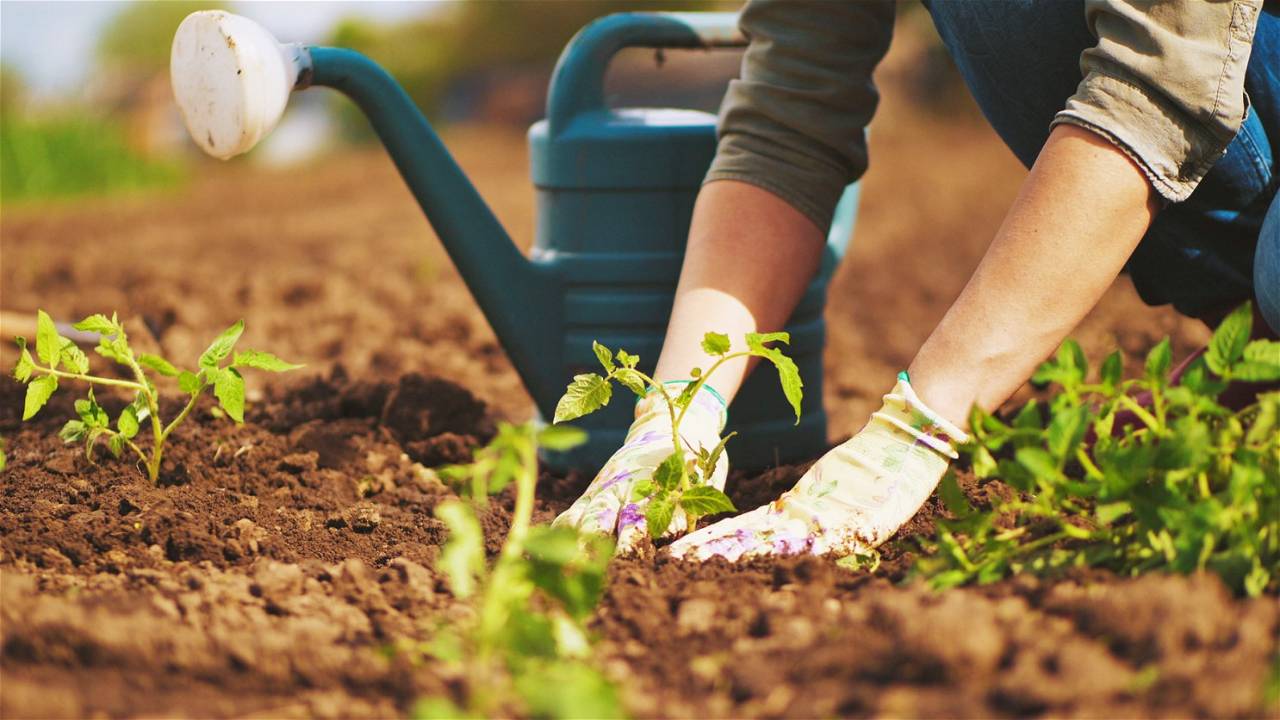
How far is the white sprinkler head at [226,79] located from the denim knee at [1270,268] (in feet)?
3.92

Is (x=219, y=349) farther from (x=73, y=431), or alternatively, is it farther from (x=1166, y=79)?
(x=1166, y=79)

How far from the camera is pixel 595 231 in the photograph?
191cm

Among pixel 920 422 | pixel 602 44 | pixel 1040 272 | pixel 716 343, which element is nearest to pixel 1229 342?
pixel 1040 272

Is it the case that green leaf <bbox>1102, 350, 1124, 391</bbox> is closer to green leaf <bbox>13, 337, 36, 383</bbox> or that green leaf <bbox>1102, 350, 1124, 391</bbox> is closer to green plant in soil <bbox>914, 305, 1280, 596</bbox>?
green plant in soil <bbox>914, 305, 1280, 596</bbox>

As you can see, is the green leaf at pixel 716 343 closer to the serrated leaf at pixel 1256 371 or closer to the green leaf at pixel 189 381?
the serrated leaf at pixel 1256 371

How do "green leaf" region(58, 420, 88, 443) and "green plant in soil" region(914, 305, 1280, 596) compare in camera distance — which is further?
"green leaf" region(58, 420, 88, 443)

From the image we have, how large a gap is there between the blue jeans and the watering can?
0.42m

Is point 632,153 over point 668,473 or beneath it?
over

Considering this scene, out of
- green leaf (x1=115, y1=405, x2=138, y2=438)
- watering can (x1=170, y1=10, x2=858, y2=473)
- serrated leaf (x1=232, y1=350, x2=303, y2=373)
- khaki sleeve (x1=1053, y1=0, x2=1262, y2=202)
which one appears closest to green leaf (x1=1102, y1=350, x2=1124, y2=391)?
khaki sleeve (x1=1053, y1=0, x2=1262, y2=202)

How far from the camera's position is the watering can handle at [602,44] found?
1.91 meters

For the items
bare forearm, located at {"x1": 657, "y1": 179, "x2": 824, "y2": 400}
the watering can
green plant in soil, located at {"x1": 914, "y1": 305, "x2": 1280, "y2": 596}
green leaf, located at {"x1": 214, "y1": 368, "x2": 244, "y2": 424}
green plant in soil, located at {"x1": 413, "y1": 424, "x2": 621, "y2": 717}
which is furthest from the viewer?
the watering can

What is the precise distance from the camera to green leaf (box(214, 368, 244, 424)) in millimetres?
1493

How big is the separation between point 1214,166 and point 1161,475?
60 cm

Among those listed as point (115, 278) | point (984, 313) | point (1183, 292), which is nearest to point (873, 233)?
point (115, 278)
